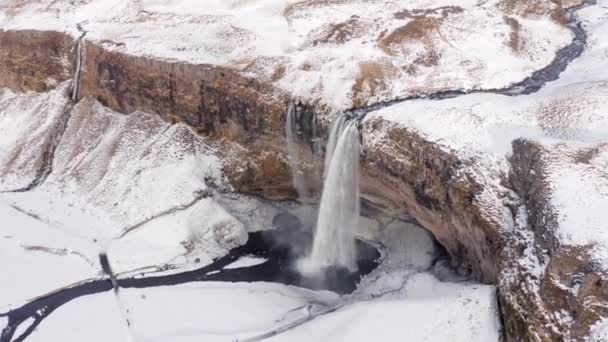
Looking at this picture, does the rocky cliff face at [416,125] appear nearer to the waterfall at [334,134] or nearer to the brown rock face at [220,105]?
the brown rock face at [220,105]

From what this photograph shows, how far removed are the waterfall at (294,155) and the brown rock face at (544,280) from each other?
1316 centimetres

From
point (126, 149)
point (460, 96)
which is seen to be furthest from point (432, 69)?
point (126, 149)

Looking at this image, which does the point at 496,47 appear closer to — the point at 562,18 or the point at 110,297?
the point at 562,18

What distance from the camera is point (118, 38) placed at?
40469 mm

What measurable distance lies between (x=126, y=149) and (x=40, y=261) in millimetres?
9594

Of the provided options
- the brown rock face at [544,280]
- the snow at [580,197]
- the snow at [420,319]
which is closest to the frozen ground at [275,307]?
the snow at [420,319]

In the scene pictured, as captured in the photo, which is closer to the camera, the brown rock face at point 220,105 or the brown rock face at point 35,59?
the brown rock face at point 220,105

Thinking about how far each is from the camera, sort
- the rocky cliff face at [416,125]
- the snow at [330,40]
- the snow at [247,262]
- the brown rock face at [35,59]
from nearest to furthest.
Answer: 1. the rocky cliff face at [416,125]
2. the snow at [247,262]
3. the snow at [330,40]
4. the brown rock face at [35,59]

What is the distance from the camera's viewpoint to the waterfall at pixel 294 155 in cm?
3253

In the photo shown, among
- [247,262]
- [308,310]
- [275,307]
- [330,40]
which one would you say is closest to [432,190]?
[308,310]

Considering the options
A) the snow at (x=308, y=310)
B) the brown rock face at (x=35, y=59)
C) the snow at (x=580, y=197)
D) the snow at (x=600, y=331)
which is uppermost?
the brown rock face at (x=35, y=59)

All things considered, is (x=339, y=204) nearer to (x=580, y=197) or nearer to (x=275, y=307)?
(x=275, y=307)

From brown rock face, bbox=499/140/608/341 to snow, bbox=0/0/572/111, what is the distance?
1164 centimetres

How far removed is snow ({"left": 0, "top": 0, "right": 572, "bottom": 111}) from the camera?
33031 millimetres
